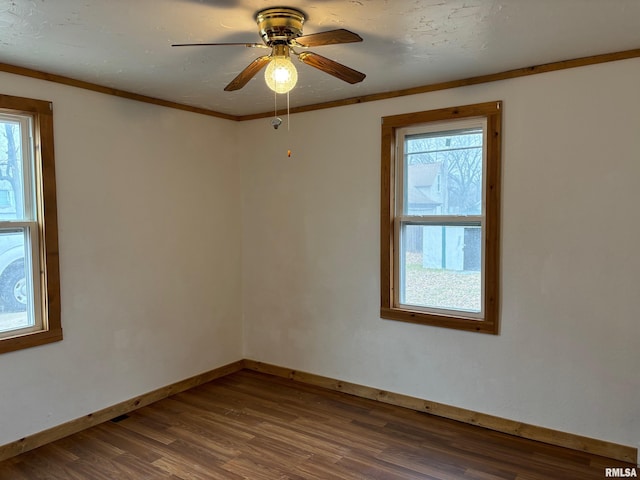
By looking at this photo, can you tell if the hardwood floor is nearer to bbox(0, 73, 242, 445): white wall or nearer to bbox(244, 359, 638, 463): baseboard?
bbox(244, 359, 638, 463): baseboard

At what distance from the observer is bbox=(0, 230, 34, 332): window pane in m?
3.06

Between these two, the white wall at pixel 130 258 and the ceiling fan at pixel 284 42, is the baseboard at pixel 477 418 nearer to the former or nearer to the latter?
the white wall at pixel 130 258

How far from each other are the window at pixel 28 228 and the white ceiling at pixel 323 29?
0.42 metres

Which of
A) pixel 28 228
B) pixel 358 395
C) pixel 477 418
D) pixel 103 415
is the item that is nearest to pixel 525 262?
pixel 477 418

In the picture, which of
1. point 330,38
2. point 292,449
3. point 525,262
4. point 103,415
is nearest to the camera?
point 330,38

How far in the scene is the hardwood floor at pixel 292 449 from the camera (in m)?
2.79

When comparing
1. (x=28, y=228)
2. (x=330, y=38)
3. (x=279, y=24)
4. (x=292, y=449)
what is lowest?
(x=292, y=449)

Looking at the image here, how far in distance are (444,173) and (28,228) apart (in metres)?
3.00

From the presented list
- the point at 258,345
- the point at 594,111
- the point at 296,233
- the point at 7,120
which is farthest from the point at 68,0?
the point at 258,345

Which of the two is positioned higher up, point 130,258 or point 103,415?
point 130,258

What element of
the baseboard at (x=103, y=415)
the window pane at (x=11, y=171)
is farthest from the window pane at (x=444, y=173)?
the window pane at (x=11, y=171)

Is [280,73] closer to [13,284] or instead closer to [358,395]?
[13,284]
